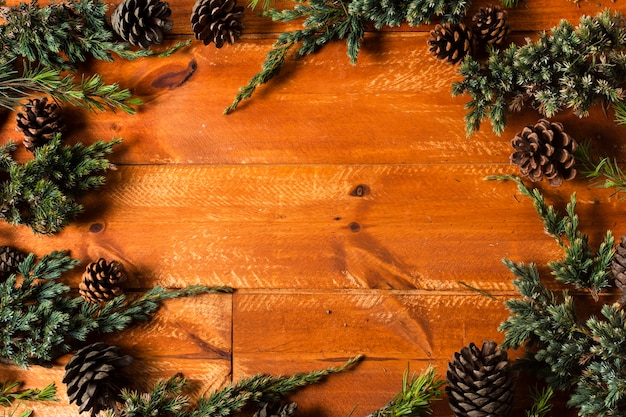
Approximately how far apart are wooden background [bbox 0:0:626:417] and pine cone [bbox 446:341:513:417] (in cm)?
10

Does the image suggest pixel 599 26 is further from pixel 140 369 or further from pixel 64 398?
pixel 64 398

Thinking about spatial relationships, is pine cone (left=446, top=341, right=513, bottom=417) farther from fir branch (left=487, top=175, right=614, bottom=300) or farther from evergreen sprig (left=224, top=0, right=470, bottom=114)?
evergreen sprig (left=224, top=0, right=470, bottom=114)

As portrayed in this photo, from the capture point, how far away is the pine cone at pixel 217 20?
124 cm

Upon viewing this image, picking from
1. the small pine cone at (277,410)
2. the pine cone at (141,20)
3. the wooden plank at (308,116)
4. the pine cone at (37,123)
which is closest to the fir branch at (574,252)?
the wooden plank at (308,116)

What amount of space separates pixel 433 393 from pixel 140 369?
2.00ft

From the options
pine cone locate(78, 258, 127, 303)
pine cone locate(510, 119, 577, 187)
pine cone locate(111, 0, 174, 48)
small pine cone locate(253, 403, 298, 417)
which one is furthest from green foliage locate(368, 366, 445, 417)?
pine cone locate(111, 0, 174, 48)

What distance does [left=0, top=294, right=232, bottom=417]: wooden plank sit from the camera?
127 centimetres

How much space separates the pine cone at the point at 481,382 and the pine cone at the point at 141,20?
0.88 m

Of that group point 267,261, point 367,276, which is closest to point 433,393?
point 367,276

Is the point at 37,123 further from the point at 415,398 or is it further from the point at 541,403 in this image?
the point at 541,403

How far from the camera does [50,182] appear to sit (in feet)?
4.04

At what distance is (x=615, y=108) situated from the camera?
118 cm

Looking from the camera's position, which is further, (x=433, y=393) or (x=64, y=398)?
(x=64, y=398)

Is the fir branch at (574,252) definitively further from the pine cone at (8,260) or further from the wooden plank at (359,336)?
the pine cone at (8,260)
